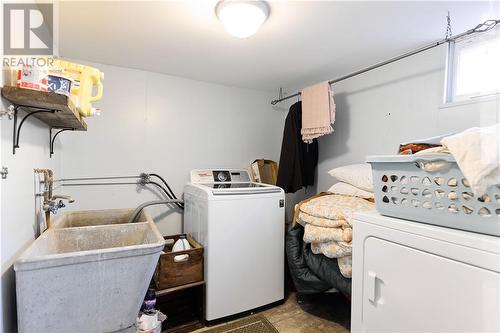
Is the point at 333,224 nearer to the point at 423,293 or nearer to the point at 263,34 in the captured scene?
the point at 423,293

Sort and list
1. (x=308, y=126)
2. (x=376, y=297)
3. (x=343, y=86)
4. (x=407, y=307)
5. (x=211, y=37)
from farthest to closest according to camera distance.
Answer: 1. (x=343, y=86)
2. (x=308, y=126)
3. (x=211, y=37)
4. (x=376, y=297)
5. (x=407, y=307)

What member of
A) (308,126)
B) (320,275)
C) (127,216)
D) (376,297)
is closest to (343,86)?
(308,126)

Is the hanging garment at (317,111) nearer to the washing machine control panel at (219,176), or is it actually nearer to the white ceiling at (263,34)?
the white ceiling at (263,34)

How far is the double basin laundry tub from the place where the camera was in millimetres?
891

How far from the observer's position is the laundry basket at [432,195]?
73cm

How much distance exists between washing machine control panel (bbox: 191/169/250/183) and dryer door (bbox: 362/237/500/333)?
1.72 metres

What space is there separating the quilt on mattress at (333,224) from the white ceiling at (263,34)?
1.15 m

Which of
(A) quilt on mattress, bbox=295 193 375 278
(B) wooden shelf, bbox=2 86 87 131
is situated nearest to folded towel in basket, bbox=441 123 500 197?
(A) quilt on mattress, bbox=295 193 375 278

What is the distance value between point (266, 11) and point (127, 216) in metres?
1.87

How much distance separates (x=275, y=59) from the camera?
208 cm

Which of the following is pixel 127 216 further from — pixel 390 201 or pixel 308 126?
pixel 390 201

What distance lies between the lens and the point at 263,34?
166cm

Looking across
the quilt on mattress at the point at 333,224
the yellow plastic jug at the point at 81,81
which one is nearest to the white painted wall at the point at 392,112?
the quilt on mattress at the point at 333,224

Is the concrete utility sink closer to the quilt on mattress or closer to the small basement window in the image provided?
the quilt on mattress
